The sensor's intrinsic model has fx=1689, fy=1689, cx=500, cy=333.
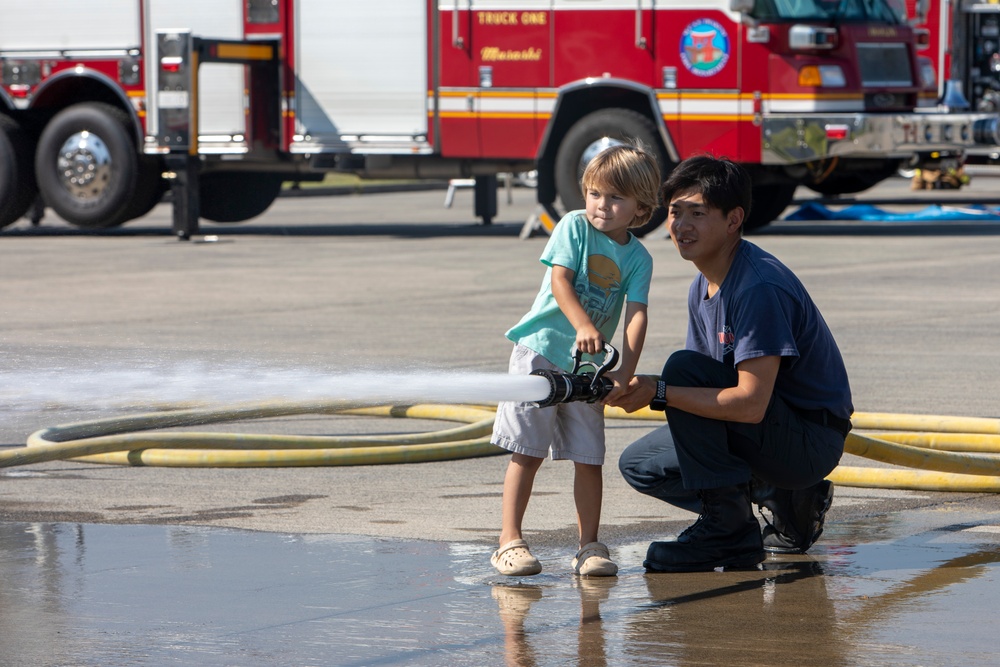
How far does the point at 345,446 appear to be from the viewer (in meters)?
5.62

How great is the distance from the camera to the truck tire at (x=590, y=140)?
14445mm

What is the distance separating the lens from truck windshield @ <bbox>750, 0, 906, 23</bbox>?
13836 mm

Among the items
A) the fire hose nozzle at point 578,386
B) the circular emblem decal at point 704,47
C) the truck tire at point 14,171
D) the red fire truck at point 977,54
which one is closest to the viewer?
the fire hose nozzle at point 578,386

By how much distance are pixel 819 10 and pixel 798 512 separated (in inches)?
407

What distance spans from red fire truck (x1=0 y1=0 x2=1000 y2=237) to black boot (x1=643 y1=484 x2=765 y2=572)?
1000cm

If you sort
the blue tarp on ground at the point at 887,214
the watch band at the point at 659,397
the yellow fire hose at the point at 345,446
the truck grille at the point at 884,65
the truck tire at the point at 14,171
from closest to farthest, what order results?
the watch band at the point at 659,397
the yellow fire hose at the point at 345,446
the truck grille at the point at 884,65
the truck tire at the point at 14,171
the blue tarp on ground at the point at 887,214

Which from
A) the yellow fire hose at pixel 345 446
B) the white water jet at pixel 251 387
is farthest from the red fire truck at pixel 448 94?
the yellow fire hose at pixel 345 446

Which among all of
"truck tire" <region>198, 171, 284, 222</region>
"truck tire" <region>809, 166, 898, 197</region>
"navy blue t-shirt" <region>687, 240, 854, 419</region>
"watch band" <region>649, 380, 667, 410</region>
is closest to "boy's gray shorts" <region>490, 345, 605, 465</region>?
"watch band" <region>649, 380, 667, 410</region>

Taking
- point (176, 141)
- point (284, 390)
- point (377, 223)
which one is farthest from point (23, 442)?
point (377, 223)

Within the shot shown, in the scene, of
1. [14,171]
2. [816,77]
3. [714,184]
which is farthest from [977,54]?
[714,184]

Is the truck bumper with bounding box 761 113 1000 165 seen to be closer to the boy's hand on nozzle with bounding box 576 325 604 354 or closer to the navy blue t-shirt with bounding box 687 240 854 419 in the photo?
the navy blue t-shirt with bounding box 687 240 854 419

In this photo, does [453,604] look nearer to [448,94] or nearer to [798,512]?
[798,512]

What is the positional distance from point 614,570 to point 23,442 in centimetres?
280

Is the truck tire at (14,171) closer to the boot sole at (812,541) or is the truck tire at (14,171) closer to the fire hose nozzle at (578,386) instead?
the boot sole at (812,541)
